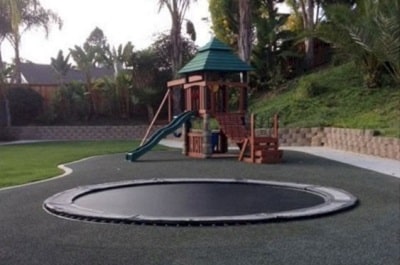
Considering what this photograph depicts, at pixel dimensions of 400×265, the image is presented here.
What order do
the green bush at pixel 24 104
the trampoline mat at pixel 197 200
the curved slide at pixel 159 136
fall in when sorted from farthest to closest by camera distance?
the green bush at pixel 24 104
the curved slide at pixel 159 136
the trampoline mat at pixel 197 200

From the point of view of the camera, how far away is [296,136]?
15062mm

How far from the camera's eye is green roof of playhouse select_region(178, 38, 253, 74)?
12594 mm

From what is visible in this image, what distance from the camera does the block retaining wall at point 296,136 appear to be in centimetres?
1141

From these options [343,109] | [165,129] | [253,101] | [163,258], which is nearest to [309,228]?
[163,258]

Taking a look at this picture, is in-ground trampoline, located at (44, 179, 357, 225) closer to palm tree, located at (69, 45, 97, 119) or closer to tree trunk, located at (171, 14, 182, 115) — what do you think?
tree trunk, located at (171, 14, 182, 115)

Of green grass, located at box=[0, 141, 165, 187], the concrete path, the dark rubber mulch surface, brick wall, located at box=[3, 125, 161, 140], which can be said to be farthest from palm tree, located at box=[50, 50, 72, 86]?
the dark rubber mulch surface

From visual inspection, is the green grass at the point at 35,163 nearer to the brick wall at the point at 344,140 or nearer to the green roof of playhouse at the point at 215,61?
the green roof of playhouse at the point at 215,61

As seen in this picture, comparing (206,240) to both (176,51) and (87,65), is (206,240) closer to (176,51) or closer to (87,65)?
(176,51)

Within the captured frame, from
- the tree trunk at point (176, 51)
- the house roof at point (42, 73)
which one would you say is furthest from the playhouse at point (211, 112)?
the house roof at point (42, 73)

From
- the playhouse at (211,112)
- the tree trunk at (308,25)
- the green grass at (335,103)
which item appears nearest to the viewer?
the playhouse at (211,112)

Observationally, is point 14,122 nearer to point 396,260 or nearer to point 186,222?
point 186,222

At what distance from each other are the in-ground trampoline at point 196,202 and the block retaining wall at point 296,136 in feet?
14.8

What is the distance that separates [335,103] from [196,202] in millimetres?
10723

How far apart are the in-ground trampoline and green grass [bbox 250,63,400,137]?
593 cm
